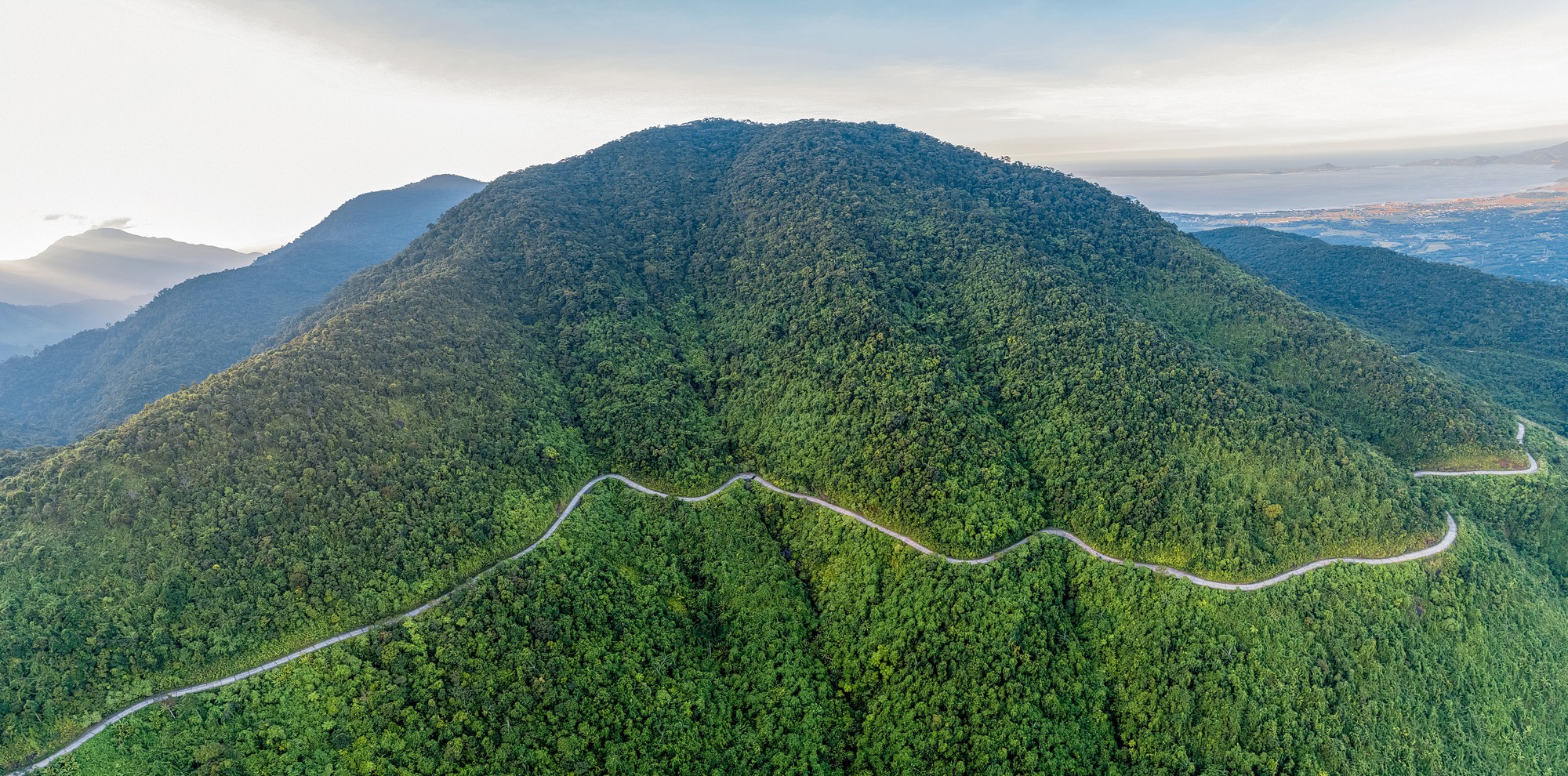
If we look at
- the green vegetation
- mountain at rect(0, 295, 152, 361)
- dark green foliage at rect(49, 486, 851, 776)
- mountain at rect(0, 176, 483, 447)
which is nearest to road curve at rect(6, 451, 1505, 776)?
the green vegetation

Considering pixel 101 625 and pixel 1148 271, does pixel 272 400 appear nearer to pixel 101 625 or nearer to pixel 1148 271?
pixel 101 625

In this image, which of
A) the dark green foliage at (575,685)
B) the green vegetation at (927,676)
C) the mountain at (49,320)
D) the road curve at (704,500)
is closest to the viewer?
the road curve at (704,500)

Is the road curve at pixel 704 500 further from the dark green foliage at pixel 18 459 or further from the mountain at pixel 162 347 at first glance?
the mountain at pixel 162 347

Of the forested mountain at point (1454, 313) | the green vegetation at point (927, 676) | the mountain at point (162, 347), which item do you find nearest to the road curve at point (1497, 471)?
the green vegetation at point (927, 676)

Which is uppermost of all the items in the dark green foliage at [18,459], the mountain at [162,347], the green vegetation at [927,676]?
the mountain at [162,347]

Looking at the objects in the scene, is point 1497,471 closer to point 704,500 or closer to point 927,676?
point 927,676

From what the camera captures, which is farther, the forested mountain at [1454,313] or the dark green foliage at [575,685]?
the forested mountain at [1454,313]

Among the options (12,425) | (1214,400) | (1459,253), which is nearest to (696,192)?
(1214,400)
